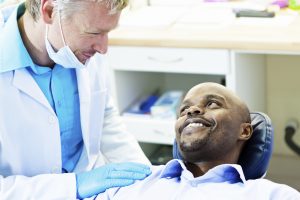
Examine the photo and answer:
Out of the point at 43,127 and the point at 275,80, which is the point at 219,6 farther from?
the point at 43,127

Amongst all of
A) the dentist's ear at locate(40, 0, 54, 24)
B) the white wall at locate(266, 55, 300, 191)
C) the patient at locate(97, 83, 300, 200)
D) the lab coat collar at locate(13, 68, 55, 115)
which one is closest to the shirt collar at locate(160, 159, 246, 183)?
the patient at locate(97, 83, 300, 200)

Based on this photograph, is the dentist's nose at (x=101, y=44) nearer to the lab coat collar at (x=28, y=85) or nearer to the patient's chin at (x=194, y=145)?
the lab coat collar at (x=28, y=85)

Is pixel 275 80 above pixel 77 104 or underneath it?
underneath

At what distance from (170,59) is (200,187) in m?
0.89

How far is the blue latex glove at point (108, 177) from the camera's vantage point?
1821mm

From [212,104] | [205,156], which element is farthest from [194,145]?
[212,104]

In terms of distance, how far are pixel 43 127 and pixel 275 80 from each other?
152 centimetres

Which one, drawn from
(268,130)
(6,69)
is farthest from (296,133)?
(6,69)

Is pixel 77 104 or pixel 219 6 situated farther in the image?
pixel 219 6

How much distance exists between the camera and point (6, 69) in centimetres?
178

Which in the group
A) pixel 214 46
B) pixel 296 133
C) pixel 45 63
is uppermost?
pixel 45 63

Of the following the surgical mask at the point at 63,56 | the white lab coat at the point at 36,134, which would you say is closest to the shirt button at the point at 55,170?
the white lab coat at the point at 36,134

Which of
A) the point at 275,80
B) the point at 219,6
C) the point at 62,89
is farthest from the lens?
the point at 275,80

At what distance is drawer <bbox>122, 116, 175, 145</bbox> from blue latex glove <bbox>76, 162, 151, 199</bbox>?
73 centimetres
